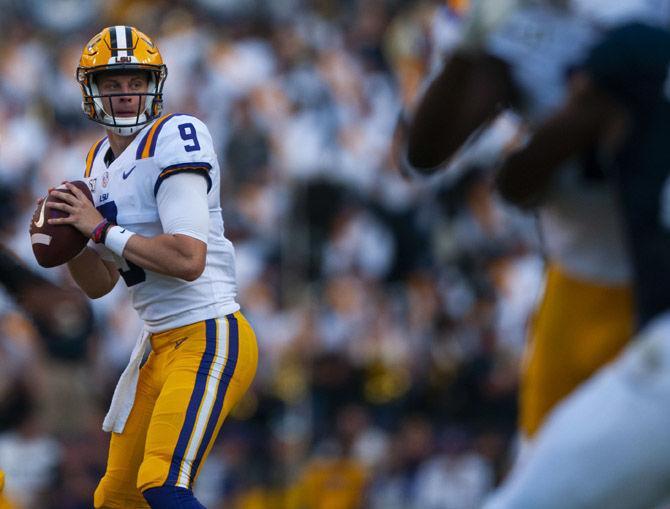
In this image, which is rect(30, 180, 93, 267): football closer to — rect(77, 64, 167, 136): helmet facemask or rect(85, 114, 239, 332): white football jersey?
rect(85, 114, 239, 332): white football jersey

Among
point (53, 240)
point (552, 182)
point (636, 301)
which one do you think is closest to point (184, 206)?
point (53, 240)

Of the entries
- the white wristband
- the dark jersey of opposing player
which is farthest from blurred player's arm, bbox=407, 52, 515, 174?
the white wristband

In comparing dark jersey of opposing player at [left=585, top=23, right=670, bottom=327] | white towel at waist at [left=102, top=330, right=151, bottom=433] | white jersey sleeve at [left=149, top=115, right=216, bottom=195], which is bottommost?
white towel at waist at [left=102, top=330, right=151, bottom=433]

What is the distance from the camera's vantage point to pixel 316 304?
9.97 metres

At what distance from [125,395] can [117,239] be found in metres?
0.61

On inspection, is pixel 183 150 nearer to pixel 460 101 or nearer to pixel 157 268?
pixel 157 268

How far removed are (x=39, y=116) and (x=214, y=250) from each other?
6.80 m

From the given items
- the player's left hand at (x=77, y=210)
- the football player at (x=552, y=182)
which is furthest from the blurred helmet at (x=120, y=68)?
the football player at (x=552, y=182)

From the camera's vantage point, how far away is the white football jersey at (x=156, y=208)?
4.59 meters

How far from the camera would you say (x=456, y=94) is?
3.24 m

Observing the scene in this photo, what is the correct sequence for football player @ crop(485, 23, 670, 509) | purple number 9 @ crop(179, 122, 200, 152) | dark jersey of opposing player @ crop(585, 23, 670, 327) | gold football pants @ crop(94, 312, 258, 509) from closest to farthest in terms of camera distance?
football player @ crop(485, 23, 670, 509), dark jersey of opposing player @ crop(585, 23, 670, 327), gold football pants @ crop(94, 312, 258, 509), purple number 9 @ crop(179, 122, 200, 152)

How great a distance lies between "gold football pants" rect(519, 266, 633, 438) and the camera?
10.8ft

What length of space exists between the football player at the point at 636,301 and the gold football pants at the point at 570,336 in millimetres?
303

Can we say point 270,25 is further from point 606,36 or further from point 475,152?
point 606,36
